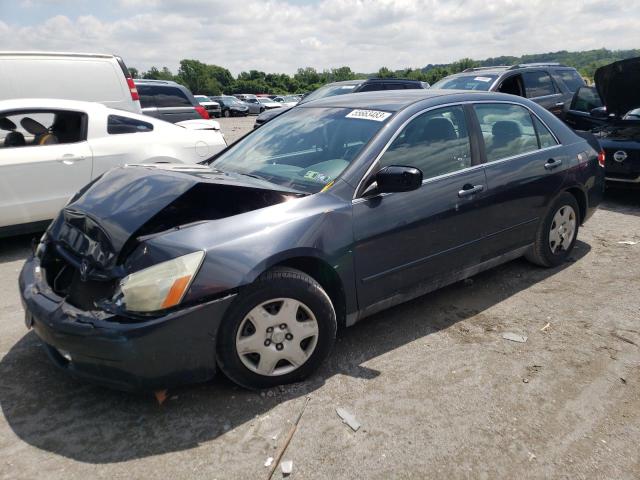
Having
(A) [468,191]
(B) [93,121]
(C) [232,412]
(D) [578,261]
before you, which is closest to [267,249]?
(C) [232,412]

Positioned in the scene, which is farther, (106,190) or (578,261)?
(578,261)

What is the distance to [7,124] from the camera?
532 cm

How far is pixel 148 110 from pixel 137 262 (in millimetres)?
9159

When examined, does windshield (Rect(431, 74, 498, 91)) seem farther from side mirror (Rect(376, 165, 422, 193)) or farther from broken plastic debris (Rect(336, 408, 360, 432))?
broken plastic debris (Rect(336, 408, 360, 432))

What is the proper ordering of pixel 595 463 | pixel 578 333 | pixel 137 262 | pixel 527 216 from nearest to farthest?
pixel 595 463
pixel 137 262
pixel 578 333
pixel 527 216

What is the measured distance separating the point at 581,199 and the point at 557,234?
46 centimetres

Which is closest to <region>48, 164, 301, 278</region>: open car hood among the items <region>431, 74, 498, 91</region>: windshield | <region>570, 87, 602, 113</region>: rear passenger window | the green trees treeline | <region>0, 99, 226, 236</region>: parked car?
<region>0, 99, 226, 236</region>: parked car

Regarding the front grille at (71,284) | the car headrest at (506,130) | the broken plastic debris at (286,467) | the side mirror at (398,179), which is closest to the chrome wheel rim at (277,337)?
the broken plastic debris at (286,467)

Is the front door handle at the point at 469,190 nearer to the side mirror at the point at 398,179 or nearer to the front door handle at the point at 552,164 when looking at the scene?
the side mirror at the point at 398,179

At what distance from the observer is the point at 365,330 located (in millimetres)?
3584

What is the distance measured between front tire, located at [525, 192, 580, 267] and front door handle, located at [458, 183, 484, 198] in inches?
39.9

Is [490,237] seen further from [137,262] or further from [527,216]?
[137,262]

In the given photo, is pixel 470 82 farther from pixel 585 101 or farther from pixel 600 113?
pixel 600 113

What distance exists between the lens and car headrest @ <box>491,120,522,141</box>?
13.2 feet
